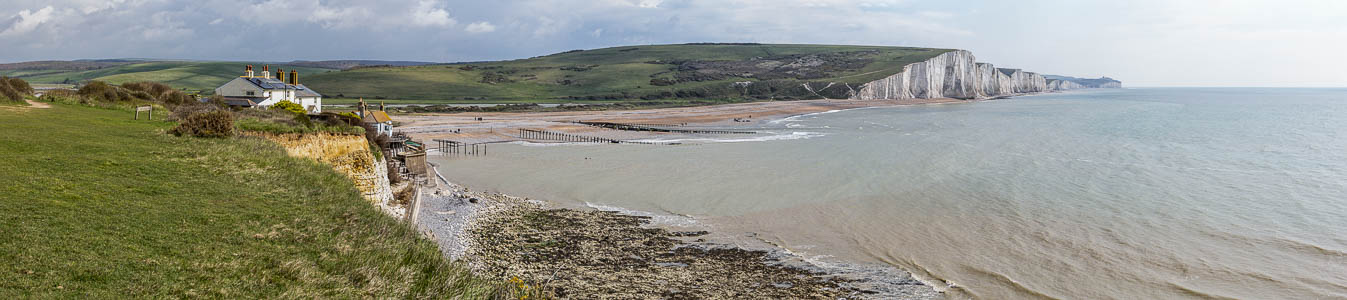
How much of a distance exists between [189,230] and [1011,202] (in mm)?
24154

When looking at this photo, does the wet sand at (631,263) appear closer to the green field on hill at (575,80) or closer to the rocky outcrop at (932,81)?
the green field on hill at (575,80)

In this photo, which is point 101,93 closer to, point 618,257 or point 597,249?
point 597,249

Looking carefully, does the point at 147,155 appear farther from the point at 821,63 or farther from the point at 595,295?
the point at 821,63

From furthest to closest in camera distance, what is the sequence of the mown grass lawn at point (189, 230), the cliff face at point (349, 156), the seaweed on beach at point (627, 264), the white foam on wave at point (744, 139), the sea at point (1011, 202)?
the white foam on wave at point (744, 139), the cliff face at point (349, 156), the sea at point (1011, 202), the seaweed on beach at point (627, 264), the mown grass lawn at point (189, 230)

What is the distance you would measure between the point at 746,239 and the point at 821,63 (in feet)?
590

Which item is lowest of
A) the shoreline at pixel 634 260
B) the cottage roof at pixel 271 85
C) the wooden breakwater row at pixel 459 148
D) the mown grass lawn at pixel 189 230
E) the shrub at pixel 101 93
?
the shoreline at pixel 634 260

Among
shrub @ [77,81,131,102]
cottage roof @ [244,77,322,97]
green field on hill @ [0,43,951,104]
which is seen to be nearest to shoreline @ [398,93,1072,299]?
shrub @ [77,81,131,102]

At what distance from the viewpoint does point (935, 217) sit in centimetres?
2278

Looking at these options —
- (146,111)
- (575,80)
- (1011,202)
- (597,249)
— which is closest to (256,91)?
(146,111)

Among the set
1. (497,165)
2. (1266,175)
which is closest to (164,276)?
(497,165)

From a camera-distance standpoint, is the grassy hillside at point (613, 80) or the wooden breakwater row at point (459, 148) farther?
the grassy hillside at point (613, 80)

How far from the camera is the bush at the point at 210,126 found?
54.5 ft

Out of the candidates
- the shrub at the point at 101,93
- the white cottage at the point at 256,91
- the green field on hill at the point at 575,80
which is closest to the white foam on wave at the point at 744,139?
the white cottage at the point at 256,91

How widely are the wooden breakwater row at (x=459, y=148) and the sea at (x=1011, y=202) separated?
59.8 inches
